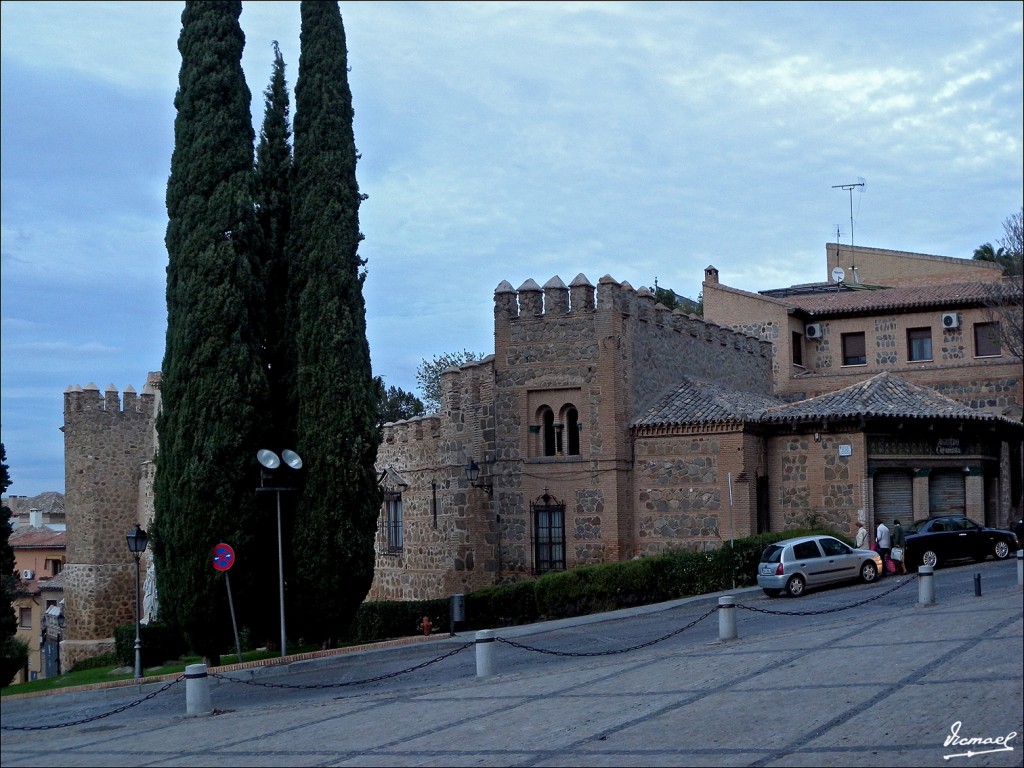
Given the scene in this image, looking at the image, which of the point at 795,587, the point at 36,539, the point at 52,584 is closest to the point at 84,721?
the point at 795,587

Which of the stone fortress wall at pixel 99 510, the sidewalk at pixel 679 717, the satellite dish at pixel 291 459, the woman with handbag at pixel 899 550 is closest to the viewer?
the sidewalk at pixel 679 717

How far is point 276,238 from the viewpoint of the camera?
24.0m

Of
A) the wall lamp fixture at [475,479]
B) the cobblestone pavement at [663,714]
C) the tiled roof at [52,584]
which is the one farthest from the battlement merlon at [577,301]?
the tiled roof at [52,584]

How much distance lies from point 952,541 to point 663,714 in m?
15.9

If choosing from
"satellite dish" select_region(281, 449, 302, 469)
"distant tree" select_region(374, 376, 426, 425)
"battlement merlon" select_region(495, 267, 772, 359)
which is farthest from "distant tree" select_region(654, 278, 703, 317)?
"satellite dish" select_region(281, 449, 302, 469)

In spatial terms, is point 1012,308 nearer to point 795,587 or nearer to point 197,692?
point 795,587

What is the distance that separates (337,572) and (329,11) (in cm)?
1126

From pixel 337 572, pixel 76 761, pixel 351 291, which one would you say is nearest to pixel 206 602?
pixel 337 572

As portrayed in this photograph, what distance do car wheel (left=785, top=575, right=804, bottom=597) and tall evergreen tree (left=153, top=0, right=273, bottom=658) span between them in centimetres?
1043

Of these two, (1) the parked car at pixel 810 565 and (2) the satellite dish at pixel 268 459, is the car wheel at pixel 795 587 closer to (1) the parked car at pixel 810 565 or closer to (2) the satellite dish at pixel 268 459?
(1) the parked car at pixel 810 565

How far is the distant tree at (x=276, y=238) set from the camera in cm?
2361

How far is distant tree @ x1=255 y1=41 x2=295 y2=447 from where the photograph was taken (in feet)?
77.5

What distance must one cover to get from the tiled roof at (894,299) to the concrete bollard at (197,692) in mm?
26295

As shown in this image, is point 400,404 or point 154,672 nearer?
point 154,672
